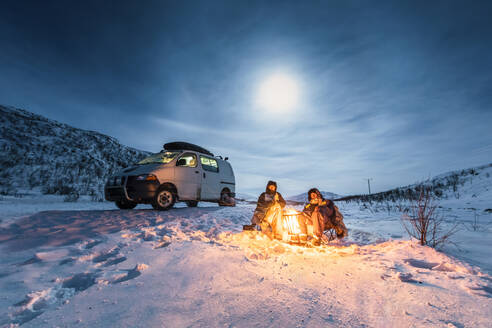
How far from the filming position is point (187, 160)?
774cm


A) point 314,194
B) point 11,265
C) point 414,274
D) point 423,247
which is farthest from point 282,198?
point 11,265

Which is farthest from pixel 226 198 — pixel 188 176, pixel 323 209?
pixel 323 209

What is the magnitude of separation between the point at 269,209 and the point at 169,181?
3.59m

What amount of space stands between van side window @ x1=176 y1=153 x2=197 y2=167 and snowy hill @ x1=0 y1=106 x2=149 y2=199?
21.9ft

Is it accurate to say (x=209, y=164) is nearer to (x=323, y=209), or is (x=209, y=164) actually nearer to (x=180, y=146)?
(x=180, y=146)

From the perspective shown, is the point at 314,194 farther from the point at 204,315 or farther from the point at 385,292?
the point at 204,315

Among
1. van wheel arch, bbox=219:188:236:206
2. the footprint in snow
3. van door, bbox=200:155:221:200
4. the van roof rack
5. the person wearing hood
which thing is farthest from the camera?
van wheel arch, bbox=219:188:236:206

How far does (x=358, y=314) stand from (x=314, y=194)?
3.17 m

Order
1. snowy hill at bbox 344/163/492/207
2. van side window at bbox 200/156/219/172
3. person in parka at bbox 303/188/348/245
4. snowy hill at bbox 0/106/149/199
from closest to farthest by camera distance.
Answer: person in parka at bbox 303/188/348/245, van side window at bbox 200/156/219/172, snowy hill at bbox 344/163/492/207, snowy hill at bbox 0/106/149/199

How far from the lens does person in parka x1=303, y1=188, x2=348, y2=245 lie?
4527 millimetres

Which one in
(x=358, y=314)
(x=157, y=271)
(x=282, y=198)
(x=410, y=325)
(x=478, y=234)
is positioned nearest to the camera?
(x=410, y=325)

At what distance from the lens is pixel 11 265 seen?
2.48 metres

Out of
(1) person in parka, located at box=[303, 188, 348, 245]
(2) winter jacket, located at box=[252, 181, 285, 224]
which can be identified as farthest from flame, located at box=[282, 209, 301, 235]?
(2) winter jacket, located at box=[252, 181, 285, 224]

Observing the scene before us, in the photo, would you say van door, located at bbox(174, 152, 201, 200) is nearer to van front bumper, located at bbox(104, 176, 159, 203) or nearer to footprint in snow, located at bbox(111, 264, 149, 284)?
van front bumper, located at bbox(104, 176, 159, 203)
